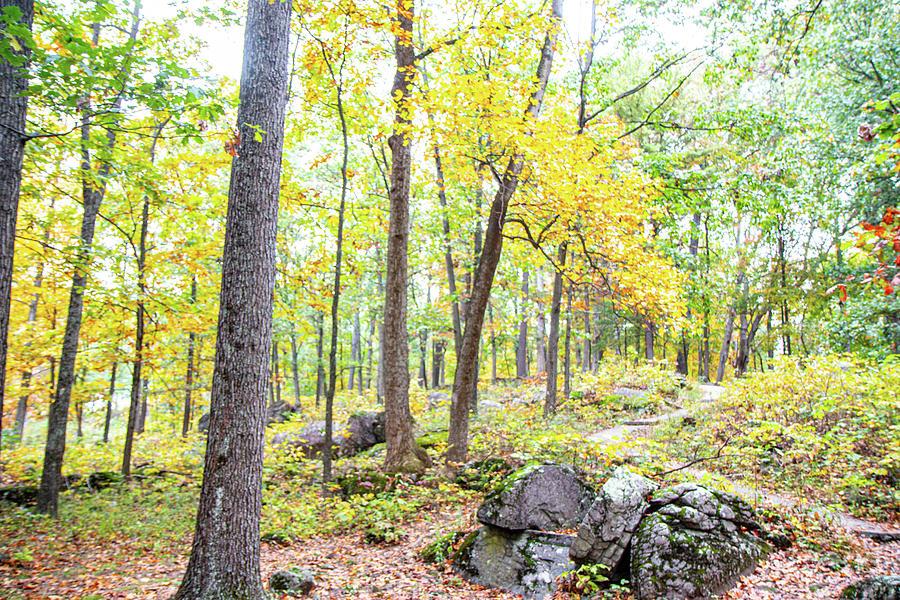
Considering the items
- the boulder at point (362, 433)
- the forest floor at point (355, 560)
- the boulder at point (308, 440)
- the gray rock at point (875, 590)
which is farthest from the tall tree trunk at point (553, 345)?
the gray rock at point (875, 590)

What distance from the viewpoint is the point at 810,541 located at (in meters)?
5.38

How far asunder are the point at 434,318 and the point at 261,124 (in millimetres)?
13732

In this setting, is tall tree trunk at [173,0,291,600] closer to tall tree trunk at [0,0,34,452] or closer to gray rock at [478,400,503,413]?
tall tree trunk at [0,0,34,452]

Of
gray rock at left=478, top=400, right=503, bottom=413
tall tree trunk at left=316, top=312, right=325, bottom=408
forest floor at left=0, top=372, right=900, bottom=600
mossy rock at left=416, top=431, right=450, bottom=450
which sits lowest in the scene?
forest floor at left=0, top=372, right=900, bottom=600

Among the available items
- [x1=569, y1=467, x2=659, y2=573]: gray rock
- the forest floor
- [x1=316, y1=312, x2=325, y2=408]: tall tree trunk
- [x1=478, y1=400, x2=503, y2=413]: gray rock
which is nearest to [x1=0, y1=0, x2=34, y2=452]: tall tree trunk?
the forest floor

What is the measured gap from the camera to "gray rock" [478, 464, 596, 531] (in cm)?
605

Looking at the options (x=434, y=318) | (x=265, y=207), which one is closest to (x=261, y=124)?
(x=265, y=207)

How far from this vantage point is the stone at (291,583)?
191 inches

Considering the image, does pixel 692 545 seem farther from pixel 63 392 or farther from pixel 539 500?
pixel 63 392

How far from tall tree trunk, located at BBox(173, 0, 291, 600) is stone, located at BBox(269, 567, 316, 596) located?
0.84 meters

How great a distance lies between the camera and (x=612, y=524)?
5.26 meters

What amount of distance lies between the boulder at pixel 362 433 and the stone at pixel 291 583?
7.08 m

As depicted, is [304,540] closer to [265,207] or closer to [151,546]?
[151,546]

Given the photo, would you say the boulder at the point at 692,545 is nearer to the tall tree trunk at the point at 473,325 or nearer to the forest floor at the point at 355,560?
the forest floor at the point at 355,560
